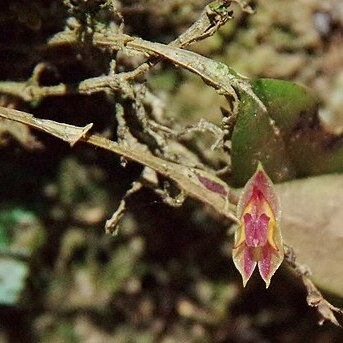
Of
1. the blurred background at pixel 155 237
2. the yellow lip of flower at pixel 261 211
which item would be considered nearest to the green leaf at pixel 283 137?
the yellow lip of flower at pixel 261 211

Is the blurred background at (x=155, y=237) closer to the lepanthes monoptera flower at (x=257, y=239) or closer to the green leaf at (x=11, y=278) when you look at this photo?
the green leaf at (x=11, y=278)

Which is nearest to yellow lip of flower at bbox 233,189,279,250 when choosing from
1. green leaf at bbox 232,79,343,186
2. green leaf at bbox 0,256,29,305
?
green leaf at bbox 232,79,343,186

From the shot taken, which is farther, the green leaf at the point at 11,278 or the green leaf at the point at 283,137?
the green leaf at the point at 11,278

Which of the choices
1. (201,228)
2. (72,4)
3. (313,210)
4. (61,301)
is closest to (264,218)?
(313,210)

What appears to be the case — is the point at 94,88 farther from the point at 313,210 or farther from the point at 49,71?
the point at 313,210

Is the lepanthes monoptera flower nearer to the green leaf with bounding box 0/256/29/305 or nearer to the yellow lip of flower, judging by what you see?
the yellow lip of flower

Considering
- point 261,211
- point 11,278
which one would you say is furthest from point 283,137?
point 11,278

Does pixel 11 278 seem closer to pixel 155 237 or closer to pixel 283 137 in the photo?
pixel 155 237
